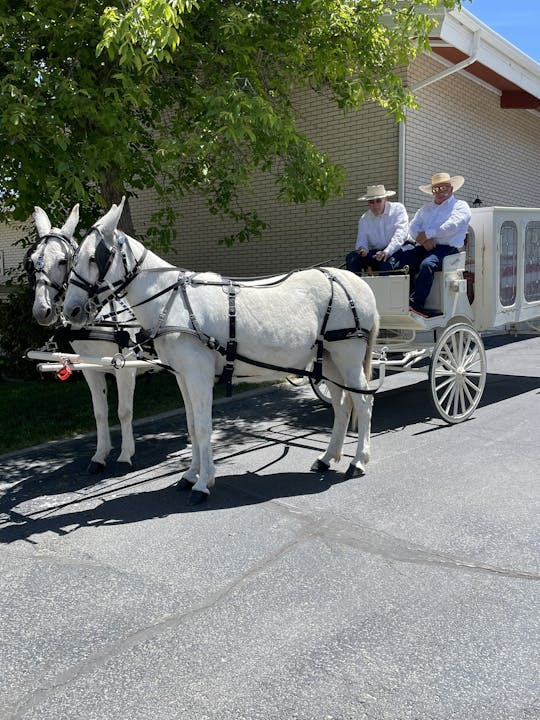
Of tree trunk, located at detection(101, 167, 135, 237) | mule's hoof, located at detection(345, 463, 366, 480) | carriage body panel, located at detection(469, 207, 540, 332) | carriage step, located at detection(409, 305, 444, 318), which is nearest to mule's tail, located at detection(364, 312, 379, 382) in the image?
mule's hoof, located at detection(345, 463, 366, 480)

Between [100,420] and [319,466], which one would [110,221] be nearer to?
[100,420]

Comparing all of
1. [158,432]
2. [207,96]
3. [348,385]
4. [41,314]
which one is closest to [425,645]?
[348,385]

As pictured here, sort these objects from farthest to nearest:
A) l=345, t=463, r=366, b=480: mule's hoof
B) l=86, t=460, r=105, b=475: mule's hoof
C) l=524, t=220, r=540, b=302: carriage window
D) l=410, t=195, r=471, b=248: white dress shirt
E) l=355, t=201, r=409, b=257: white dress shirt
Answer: l=524, t=220, r=540, b=302: carriage window, l=355, t=201, r=409, b=257: white dress shirt, l=410, t=195, r=471, b=248: white dress shirt, l=86, t=460, r=105, b=475: mule's hoof, l=345, t=463, r=366, b=480: mule's hoof

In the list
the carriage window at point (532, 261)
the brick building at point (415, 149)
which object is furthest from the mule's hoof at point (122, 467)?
the carriage window at point (532, 261)

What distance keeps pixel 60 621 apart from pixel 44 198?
512 centimetres

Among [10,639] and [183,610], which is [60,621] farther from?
[183,610]

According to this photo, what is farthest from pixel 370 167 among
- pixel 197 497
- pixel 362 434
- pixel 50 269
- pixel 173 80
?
pixel 197 497

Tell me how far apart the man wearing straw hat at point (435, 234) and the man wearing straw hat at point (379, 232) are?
22 centimetres

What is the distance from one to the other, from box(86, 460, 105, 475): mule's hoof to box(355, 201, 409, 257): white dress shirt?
3.77 m

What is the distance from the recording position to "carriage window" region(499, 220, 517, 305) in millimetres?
7805

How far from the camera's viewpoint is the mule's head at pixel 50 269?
4.51 metres

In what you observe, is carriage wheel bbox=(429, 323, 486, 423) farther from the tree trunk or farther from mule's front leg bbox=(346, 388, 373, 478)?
the tree trunk

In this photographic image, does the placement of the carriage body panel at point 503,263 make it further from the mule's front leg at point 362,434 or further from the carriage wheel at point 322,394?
the mule's front leg at point 362,434

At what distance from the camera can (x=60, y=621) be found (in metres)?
3.27
